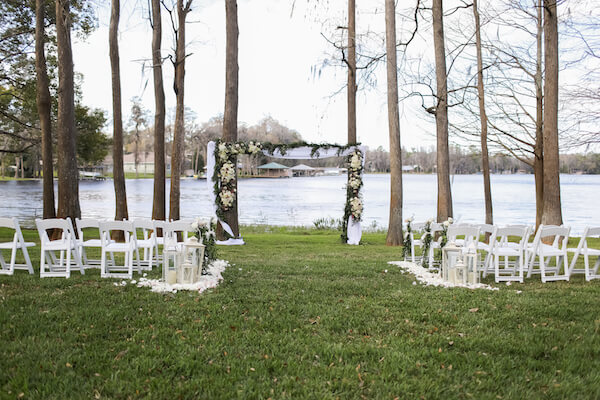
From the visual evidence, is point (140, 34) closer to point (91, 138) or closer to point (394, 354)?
point (91, 138)

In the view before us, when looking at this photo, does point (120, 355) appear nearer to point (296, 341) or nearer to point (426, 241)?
point (296, 341)

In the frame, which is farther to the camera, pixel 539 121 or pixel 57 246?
pixel 539 121

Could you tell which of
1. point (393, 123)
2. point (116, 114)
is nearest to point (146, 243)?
point (116, 114)

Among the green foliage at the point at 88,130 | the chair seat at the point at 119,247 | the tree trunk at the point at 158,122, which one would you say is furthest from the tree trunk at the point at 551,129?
the green foliage at the point at 88,130

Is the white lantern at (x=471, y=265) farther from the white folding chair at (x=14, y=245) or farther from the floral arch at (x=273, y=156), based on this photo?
the floral arch at (x=273, y=156)

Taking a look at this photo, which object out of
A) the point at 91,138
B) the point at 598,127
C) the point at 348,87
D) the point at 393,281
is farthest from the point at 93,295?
the point at 91,138

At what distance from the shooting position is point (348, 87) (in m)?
15.1

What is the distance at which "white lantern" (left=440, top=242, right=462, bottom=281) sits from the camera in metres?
6.60

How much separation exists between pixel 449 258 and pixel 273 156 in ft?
24.4

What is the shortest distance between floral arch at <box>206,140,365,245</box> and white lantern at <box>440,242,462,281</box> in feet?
21.2

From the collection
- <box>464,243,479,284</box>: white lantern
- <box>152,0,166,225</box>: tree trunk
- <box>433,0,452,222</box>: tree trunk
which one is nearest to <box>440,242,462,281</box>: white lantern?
<box>464,243,479,284</box>: white lantern

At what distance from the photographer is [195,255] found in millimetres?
6293

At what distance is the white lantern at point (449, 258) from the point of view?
660 cm

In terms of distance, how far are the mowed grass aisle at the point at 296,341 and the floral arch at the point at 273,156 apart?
21.2 feet
